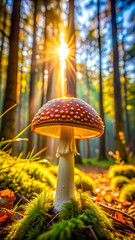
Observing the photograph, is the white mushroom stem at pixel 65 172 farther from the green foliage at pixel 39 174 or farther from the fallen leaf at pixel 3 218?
the green foliage at pixel 39 174

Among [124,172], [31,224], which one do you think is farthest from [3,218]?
[124,172]

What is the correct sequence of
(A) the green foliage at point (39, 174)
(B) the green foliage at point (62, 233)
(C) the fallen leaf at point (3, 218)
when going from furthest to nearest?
(A) the green foliage at point (39, 174) < (C) the fallen leaf at point (3, 218) < (B) the green foliage at point (62, 233)

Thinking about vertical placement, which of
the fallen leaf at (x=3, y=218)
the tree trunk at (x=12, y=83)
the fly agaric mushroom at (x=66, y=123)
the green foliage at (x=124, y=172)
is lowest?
the green foliage at (x=124, y=172)

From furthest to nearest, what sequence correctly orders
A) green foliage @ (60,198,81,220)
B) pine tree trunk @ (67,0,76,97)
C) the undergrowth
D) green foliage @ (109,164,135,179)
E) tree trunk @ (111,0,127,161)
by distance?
tree trunk @ (111,0,127,161) < pine tree trunk @ (67,0,76,97) < green foliage @ (109,164,135,179) < green foliage @ (60,198,81,220) < the undergrowth

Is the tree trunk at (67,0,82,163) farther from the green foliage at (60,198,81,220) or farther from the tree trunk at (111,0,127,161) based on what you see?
the green foliage at (60,198,81,220)

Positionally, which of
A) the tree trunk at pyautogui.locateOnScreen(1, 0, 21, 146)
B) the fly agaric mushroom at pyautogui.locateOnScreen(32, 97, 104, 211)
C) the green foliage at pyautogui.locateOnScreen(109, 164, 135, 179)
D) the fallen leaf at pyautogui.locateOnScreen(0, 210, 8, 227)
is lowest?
the green foliage at pyautogui.locateOnScreen(109, 164, 135, 179)

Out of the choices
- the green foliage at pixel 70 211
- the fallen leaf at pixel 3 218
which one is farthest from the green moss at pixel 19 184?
the green foliage at pixel 70 211

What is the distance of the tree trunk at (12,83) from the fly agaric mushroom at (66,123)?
2.33 meters

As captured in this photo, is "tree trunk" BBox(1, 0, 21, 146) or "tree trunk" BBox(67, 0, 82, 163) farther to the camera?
"tree trunk" BBox(67, 0, 82, 163)

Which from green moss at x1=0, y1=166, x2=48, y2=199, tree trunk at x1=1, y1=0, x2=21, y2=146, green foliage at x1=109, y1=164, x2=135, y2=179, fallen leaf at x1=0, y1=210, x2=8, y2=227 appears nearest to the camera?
fallen leaf at x1=0, y1=210, x2=8, y2=227

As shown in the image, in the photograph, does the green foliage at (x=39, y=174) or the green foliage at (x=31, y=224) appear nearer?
the green foliage at (x=31, y=224)

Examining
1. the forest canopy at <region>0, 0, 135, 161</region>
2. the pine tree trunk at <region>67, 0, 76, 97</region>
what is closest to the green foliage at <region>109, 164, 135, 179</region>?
the forest canopy at <region>0, 0, 135, 161</region>

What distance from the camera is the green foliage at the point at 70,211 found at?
3.71 feet

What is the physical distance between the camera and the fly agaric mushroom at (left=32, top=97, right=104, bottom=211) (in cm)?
121
